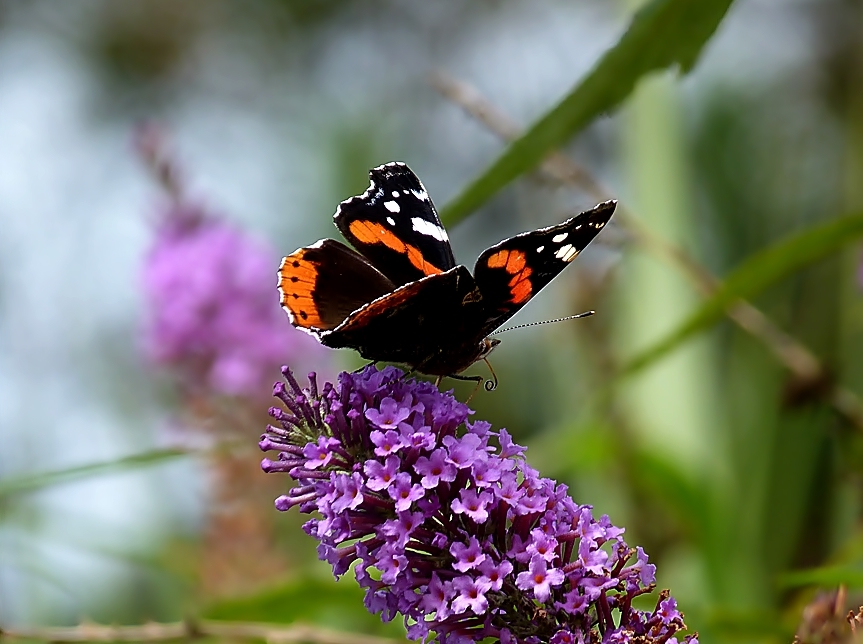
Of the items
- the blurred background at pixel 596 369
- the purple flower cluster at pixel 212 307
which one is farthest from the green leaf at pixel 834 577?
the purple flower cluster at pixel 212 307

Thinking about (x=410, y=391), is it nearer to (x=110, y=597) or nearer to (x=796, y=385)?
(x=796, y=385)

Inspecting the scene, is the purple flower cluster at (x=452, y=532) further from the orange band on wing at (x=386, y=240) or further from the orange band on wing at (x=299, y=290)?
the orange band on wing at (x=386, y=240)

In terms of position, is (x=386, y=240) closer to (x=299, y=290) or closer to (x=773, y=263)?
(x=299, y=290)

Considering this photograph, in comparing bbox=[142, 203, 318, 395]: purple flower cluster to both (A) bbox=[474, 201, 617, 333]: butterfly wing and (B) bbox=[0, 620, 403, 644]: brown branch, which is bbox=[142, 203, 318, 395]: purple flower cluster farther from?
(A) bbox=[474, 201, 617, 333]: butterfly wing

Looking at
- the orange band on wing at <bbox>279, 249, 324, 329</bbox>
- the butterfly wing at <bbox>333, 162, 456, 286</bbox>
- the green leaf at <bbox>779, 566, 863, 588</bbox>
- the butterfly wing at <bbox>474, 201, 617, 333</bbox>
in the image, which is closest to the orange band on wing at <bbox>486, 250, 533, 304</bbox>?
the butterfly wing at <bbox>474, 201, 617, 333</bbox>

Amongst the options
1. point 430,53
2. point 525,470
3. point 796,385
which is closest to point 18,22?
point 430,53

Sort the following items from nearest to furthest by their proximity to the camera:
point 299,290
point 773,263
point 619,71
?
point 619,71 → point 299,290 → point 773,263

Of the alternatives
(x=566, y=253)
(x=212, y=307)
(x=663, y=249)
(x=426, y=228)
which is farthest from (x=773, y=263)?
(x=212, y=307)

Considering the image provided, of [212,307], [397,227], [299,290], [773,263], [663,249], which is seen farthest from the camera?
[212,307]
